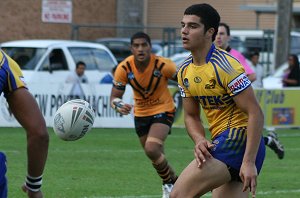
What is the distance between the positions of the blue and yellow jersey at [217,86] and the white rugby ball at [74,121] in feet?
2.76

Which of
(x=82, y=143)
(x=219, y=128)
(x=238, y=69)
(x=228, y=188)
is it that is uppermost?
(x=238, y=69)

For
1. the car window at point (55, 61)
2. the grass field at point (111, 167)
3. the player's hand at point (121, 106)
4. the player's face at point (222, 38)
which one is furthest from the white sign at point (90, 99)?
the player's hand at point (121, 106)

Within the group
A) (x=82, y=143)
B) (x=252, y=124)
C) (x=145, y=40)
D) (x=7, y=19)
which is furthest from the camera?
(x=7, y=19)

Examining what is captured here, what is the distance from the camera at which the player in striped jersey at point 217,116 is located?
6539 mm

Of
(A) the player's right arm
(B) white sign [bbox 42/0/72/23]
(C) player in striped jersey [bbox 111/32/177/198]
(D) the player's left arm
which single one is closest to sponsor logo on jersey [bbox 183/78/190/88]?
(A) the player's right arm

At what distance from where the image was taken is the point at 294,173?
13.3 m

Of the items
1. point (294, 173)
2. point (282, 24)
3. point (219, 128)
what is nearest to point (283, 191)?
point (294, 173)

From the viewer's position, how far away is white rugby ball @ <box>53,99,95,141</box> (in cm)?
711

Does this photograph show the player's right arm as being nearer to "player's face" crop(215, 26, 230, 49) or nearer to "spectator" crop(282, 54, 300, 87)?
"player's face" crop(215, 26, 230, 49)

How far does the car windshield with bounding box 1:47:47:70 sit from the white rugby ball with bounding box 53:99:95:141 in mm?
14974

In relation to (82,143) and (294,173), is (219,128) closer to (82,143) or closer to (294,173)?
Result: (294,173)

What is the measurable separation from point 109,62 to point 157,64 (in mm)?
12495

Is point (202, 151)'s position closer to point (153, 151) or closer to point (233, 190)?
point (233, 190)

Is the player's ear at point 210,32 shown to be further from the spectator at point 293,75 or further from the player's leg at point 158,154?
the spectator at point 293,75
